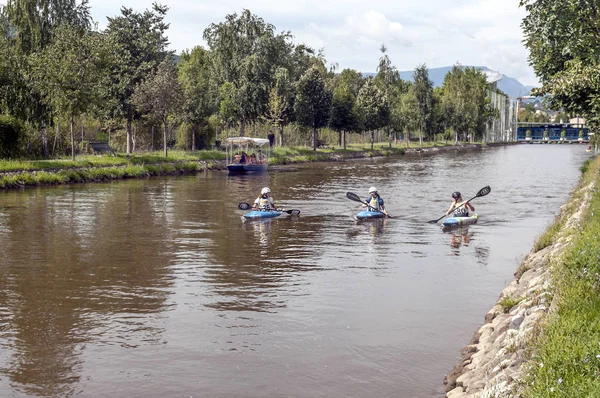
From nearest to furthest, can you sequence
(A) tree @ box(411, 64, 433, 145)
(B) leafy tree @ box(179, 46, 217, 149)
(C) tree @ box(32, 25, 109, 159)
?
1. (C) tree @ box(32, 25, 109, 159)
2. (B) leafy tree @ box(179, 46, 217, 149)
3. (A) tree @ box(411, 64, 433, 145)

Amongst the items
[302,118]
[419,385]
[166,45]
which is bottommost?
[419,385]

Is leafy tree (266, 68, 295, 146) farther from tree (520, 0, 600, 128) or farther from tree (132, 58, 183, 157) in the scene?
tree (520, 0, 600, 128)

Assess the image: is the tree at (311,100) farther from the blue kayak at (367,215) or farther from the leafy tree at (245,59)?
the blue kayak at (367,215)

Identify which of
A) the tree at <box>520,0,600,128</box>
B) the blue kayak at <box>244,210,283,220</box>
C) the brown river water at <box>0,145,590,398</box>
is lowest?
the brown river water at <box>0,145,590,398</box>

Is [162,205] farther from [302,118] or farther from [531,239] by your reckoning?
[302,118]

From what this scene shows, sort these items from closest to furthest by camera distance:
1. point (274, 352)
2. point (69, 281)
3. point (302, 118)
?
point (274, 352) < point (69, 281) < point (302, 118)

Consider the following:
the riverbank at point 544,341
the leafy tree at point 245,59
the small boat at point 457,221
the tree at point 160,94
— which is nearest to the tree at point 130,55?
the tree at point 160,94

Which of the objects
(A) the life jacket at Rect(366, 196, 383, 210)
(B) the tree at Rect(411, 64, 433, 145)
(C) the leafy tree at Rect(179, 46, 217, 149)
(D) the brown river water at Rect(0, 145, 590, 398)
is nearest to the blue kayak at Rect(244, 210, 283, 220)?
(D) the brown river water at Rect(0, 145, 590, 398)

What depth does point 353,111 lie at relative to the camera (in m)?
93.4

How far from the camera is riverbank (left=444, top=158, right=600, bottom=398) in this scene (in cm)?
727

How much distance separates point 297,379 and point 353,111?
83571 mm

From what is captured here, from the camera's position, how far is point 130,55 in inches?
2486

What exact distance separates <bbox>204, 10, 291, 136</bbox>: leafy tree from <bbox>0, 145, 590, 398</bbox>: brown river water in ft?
142

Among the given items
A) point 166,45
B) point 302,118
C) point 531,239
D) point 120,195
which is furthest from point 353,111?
point 531,239
